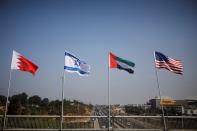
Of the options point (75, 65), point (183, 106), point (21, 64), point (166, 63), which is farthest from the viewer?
point (183, 106)

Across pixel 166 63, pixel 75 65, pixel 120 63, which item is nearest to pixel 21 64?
pixel 75 65

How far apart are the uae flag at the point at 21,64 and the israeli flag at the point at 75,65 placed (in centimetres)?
266

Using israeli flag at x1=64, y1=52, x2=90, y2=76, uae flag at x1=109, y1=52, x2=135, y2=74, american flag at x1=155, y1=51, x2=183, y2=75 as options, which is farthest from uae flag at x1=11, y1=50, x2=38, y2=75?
american flag at x1=155, y1=51, x2=183, y2=75

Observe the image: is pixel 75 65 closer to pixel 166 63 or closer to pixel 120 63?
pixel 120 63

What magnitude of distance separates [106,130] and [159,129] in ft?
12.5

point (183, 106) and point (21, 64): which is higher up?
point (21, 64)

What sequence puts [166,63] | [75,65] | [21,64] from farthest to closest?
[166,63] < [75,65] < [21,64]

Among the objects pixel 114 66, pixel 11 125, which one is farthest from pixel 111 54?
pixel 11 125

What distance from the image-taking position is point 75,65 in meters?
14.6

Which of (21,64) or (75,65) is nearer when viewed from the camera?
(21,64)

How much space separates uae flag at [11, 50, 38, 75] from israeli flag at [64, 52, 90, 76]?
2.66 m

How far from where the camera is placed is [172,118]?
14.1m

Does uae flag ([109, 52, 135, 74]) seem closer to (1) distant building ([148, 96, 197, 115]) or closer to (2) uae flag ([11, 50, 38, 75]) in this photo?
(2) uae flag ([11, 50, 38, 75])

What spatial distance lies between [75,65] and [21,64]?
3946mm
